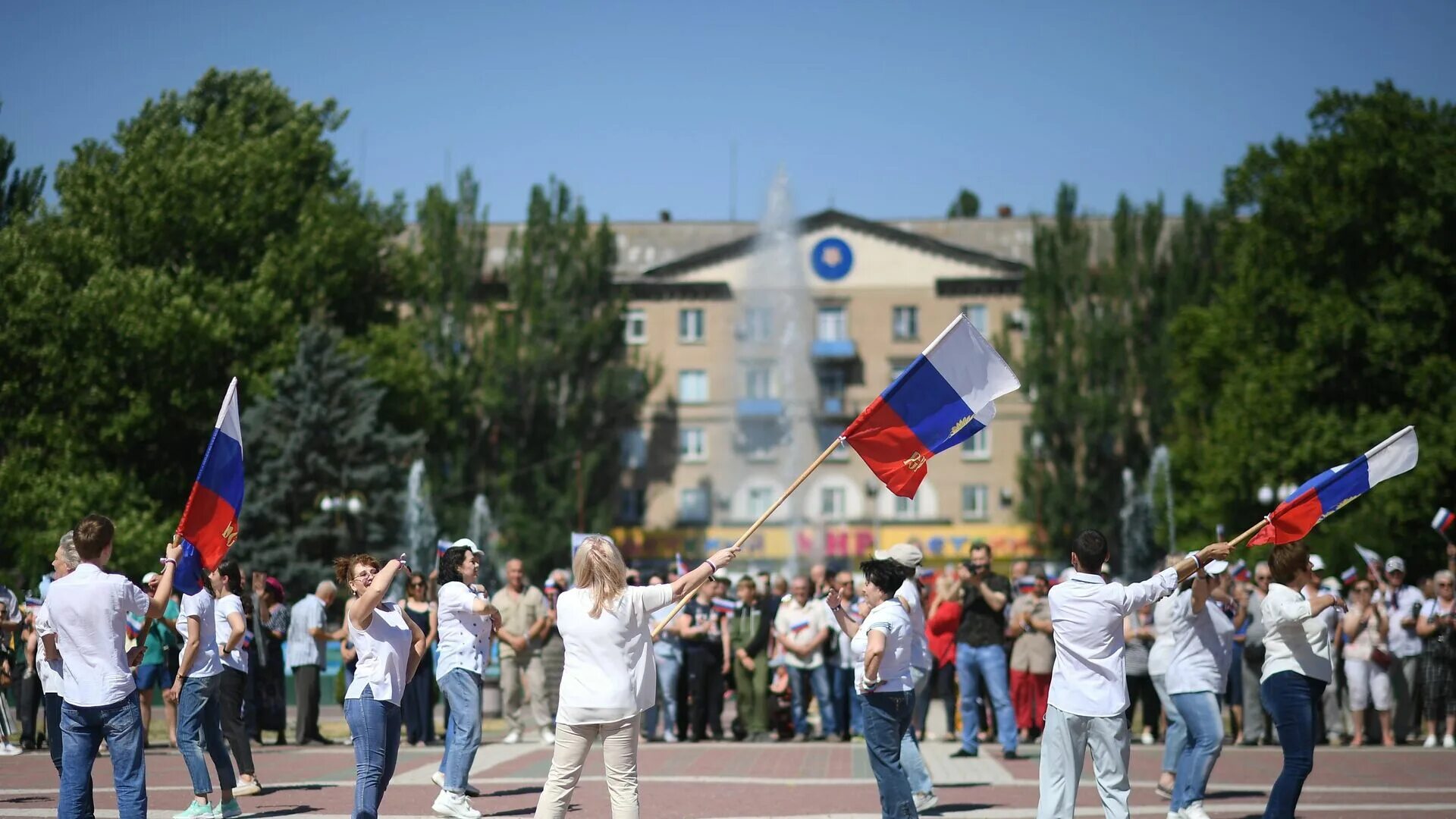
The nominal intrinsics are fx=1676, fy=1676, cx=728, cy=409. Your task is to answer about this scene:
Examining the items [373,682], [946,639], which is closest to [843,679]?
[946,639]

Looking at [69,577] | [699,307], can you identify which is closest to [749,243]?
[699,307]

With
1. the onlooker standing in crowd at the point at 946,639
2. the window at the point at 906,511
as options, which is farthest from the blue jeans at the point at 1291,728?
the window at the point at 906,511

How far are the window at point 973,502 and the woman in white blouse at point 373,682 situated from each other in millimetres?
62560

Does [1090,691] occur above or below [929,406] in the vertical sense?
below

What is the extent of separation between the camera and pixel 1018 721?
66.5 ft

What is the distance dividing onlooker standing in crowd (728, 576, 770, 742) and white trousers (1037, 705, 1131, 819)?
36.0 ft

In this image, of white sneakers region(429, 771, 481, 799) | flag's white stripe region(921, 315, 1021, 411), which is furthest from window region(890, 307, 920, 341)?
flag's white stripe region(921, 315, 1021, 411)

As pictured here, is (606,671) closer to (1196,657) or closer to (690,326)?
(1196,657)

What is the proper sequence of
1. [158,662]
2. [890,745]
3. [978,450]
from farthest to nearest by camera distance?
[978,450], [158,662], [890,745]

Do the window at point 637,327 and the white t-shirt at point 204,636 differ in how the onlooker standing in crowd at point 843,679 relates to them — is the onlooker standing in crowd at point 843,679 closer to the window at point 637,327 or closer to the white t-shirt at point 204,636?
the white t-shirt at point 204,636

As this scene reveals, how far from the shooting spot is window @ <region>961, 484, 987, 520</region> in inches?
2825

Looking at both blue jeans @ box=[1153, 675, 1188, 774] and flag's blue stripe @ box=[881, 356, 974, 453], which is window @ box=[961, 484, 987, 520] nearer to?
blue jeans @ box=[1153, 675, 1188, 774]

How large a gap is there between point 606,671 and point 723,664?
12.2m

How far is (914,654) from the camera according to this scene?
44.2ft
